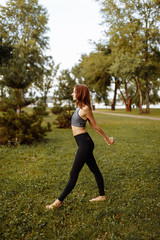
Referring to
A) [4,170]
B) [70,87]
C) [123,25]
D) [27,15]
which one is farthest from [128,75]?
[4,170]

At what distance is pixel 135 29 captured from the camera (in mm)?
26031

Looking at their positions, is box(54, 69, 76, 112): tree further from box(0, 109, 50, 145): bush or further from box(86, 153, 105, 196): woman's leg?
box(86, 153, 105, 196): woman's leg

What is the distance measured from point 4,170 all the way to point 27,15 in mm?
31855

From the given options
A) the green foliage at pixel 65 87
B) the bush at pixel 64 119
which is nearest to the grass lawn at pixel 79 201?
the bush at pixel 64 119

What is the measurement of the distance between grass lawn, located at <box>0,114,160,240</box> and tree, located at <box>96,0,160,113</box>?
2246 centimetres

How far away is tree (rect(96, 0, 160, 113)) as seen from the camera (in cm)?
2639

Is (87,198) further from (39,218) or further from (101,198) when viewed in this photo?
(39,218)

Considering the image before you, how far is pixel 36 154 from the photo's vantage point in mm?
7547

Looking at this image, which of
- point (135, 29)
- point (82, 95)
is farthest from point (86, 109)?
point (135, 29)

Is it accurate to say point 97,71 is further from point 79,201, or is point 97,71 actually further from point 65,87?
point 79,201

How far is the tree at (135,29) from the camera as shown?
26391 millimetres

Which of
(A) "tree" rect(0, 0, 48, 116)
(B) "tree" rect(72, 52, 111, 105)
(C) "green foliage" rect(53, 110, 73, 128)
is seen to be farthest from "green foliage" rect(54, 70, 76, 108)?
(B) "tree" rect(72, 52, 111, 105)

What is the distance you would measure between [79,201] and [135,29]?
88.8ft

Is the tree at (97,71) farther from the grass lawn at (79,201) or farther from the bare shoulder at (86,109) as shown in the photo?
the bare shoulder at (86,109)
